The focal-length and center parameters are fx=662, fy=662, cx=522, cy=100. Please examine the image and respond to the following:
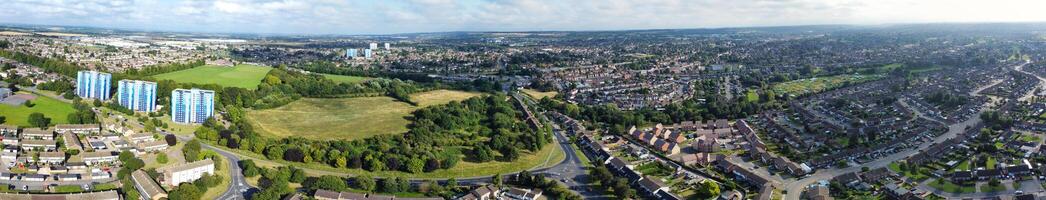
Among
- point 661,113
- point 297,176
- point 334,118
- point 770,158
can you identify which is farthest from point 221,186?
point 661,113

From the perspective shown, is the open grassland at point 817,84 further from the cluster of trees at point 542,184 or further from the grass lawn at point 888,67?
the cluster of trees at point 542,184

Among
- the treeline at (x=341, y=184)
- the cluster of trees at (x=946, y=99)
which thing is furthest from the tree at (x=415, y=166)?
the cluster of trees at (x=946, y=99)

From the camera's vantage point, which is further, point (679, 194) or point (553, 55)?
point (553, 55)

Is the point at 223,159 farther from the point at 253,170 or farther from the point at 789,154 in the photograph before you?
the point at 789,154

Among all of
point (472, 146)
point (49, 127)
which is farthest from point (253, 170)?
point (49, 127)

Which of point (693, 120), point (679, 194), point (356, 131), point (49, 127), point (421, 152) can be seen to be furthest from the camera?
point (693, 120)

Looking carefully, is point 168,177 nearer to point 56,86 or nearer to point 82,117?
point 82,117

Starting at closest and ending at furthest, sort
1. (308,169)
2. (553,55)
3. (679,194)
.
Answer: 1. (679,194)
2. (308,169)
3. (553,55)

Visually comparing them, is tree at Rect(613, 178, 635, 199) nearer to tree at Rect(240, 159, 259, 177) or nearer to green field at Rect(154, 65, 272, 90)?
tree at Rect(240, 159, 259, 177)
